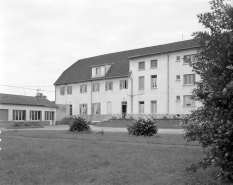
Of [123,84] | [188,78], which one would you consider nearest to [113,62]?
[123,84]

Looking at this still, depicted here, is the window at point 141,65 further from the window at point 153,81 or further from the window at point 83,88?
the window at point 83,88

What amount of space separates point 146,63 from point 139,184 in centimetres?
3603

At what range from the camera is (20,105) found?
A: 43.5 m

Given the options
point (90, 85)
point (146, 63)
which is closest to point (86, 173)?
point (146, 63)

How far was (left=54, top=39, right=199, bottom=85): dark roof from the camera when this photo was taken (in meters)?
42.0

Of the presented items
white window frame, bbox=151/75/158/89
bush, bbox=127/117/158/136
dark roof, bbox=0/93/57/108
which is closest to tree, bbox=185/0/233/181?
bush, bbox=127/117/158/136

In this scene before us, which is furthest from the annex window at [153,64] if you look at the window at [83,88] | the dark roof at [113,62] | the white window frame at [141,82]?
the window at [83,88]

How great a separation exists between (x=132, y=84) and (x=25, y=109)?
49.2 feet

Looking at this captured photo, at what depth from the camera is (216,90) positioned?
21.4ft

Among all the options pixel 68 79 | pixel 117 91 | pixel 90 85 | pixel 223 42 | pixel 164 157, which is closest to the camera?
pixel 223 42

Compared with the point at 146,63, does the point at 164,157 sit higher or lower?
lower

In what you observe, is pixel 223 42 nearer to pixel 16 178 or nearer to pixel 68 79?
pixel 16 178

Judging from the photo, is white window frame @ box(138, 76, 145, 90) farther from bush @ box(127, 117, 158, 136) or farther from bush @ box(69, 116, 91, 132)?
bush @ box(127, 117, 158, 136)

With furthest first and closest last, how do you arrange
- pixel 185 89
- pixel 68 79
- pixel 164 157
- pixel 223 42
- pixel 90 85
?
pixel 68 79
pixel 90 85
pixel 185 89
pixel 164 157
pixel 223 42
